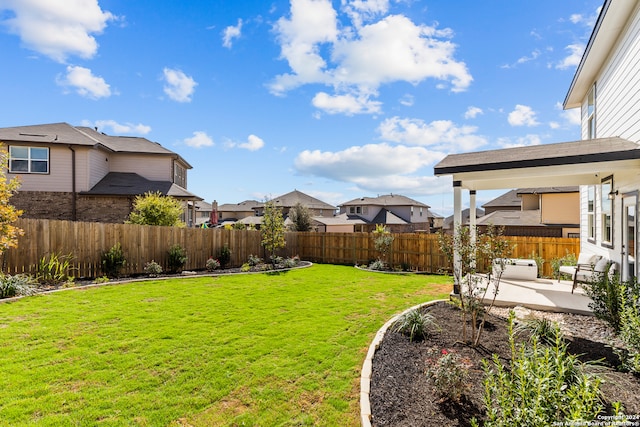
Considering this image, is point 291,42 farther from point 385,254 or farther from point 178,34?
point 385,254

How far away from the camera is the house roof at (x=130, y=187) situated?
17.2 m

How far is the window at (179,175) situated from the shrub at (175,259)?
408 inches

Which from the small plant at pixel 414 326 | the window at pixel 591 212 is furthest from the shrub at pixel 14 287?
the window at pixel 591 212

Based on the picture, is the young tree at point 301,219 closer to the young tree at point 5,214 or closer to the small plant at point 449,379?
the young tree at point 5,214

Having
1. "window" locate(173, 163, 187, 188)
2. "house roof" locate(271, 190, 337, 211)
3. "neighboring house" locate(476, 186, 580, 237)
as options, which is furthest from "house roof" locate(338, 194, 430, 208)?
"window" locate(173, 163, 187, 188)

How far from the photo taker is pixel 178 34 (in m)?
11.1

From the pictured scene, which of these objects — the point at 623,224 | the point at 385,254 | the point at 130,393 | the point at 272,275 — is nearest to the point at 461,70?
the point at 623,224

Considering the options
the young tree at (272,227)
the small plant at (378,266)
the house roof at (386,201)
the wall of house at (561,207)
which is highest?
the house roof at (386,201)

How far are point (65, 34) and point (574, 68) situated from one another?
14.9m

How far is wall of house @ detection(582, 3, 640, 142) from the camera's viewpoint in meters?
5.90

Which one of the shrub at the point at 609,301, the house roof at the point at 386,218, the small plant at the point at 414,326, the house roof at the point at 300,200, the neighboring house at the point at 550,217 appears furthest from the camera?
the house roof at the point at 300,200

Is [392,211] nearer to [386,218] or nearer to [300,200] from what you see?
[386,218]

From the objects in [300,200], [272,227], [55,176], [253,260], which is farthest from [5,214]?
[300,200]

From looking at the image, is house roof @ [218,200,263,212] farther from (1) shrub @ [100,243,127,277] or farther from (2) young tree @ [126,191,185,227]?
(1) shrub @ [100,243,127,277]
